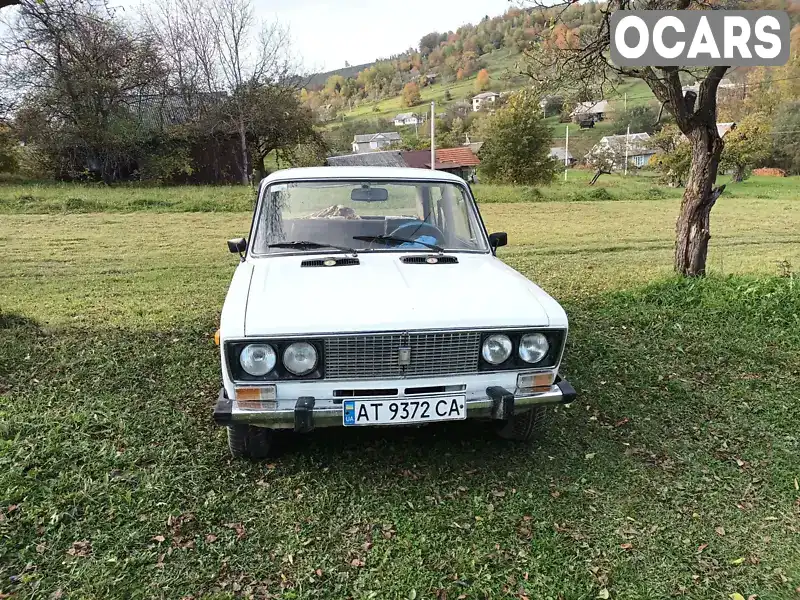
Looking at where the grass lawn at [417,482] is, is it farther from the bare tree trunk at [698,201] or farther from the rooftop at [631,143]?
the rooftop at [631,143]

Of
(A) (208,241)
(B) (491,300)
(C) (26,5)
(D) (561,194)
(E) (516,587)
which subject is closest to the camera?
(E) (516,587)

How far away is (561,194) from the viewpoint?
2511cm

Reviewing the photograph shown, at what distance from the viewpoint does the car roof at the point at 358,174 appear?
436 centimetres

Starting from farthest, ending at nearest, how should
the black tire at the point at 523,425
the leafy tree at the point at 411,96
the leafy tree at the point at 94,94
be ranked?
Answer: the leafy tree at the point at 411,96, the leafy tree at the point at 94,94, the black tire at the point at 523,425

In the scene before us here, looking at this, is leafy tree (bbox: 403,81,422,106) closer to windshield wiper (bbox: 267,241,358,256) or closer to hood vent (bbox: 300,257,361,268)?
windshield wiper (bbox: 267,241,358,256)

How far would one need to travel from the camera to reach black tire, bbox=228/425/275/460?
3.30m

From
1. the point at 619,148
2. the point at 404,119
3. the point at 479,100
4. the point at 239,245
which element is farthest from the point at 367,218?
the point at 404,119

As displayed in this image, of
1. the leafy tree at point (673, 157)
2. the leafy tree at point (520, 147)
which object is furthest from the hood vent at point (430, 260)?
the leafy tree at point (673, 157)

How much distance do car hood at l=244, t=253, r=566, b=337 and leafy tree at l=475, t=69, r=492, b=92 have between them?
100160mm

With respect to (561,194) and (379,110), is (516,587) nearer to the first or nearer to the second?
(561,194)

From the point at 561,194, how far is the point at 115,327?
2212 centimetres

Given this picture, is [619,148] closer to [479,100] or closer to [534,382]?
[479,100]

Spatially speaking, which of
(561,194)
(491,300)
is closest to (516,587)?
(491,300)

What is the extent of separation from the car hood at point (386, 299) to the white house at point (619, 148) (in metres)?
56.6
